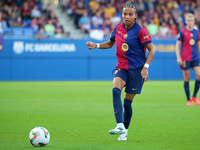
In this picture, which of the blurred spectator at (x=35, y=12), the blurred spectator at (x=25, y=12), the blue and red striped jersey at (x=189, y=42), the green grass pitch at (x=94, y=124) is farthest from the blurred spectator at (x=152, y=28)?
the blue and red striped jersey at (x=189, y=42)

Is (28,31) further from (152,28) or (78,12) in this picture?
(152,28)

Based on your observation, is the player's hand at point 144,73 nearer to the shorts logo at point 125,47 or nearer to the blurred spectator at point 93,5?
the shorts logo at point 125,47

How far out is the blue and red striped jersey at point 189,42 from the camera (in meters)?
12.4

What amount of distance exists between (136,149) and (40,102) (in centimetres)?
783

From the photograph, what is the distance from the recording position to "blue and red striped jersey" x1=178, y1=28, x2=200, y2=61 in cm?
1243

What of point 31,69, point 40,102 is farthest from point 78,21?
point 40,102

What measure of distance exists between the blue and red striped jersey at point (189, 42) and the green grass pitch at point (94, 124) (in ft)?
4.86

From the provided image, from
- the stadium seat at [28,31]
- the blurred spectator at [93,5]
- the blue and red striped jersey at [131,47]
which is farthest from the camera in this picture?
the blurred spectator at [93,5]

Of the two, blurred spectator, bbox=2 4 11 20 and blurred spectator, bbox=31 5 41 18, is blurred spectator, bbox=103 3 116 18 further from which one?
blurred spectator, bbox=2 4 11 20

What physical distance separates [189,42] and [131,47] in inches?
238

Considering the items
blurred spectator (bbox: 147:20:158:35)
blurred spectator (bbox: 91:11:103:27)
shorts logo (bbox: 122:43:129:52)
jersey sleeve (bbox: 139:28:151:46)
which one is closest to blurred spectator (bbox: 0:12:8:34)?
blurred spectator (bbox: 91:11:103:27)

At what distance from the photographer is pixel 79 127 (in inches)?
327

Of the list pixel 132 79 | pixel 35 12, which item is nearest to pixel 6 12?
pixel 35 12

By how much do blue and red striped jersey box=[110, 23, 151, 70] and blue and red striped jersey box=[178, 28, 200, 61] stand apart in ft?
18.8
